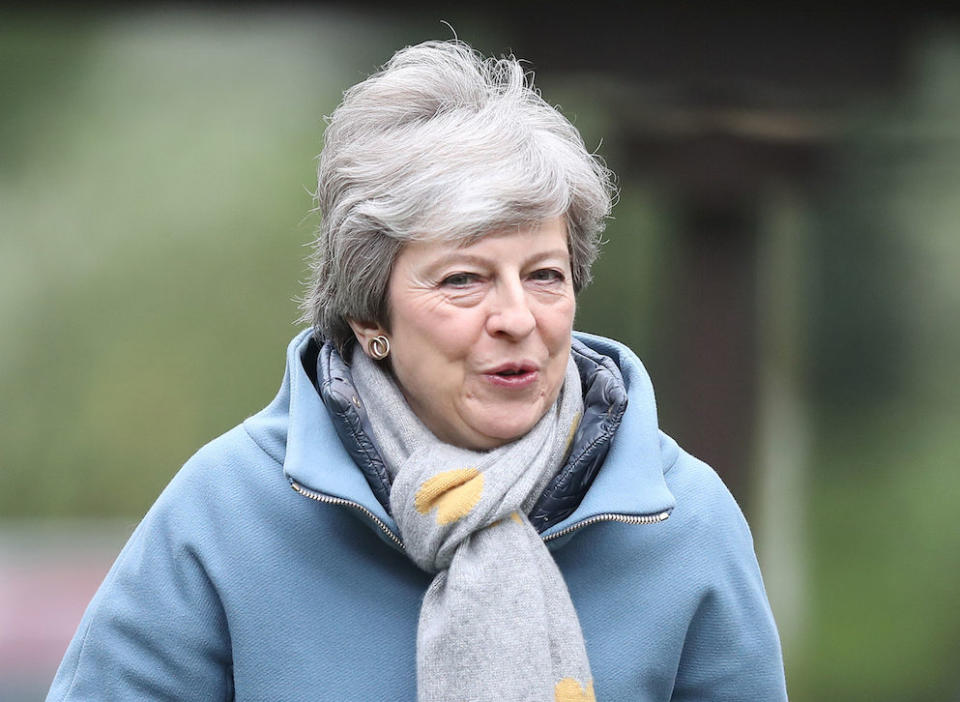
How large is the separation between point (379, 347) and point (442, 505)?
0.28m

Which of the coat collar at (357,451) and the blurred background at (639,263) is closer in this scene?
the coat collar at (357,451)

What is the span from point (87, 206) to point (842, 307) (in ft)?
8.46

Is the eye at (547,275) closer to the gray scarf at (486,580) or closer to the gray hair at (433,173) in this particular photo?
the gray hair at (433,173)

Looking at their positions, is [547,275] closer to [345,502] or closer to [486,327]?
[486,327]

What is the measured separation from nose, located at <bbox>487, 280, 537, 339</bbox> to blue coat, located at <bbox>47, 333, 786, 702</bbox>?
239mm

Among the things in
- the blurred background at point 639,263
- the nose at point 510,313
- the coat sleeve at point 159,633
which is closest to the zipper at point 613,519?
the nose at point 510,313

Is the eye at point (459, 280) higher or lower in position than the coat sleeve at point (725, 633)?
higher

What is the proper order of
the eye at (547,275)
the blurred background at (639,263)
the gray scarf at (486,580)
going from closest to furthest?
the gray scarf at (486,580), the eye at (547,275), the blurred background at (639,263)

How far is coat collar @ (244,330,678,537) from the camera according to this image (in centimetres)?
175

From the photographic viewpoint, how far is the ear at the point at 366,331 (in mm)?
1900

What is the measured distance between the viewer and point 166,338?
440 cm

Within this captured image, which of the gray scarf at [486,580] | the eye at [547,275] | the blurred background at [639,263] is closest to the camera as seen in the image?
the gray scarf at [486,580]

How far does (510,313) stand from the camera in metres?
1.75

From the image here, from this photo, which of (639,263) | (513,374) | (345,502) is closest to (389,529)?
(345,502)
